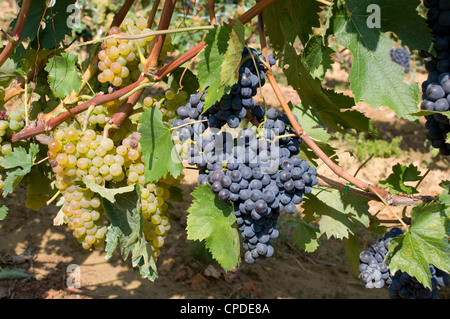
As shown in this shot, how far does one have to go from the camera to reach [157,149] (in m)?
1.29

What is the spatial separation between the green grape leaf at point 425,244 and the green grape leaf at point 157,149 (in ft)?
2.36

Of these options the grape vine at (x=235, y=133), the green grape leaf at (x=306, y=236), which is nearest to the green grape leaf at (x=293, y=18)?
the grape vine at (x=235, y=133)

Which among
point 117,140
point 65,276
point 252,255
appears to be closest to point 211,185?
point 252,255

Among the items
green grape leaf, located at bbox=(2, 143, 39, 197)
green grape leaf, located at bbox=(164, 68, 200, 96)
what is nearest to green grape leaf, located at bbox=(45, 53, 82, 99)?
green grape leaf, located at bbox=(2, 143, 39, 197)

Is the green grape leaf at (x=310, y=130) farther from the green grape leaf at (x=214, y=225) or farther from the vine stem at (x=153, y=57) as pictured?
the vine stem at (x=153, y=57)

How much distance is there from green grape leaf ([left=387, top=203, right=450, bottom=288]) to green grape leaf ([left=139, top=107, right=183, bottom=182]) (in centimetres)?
72

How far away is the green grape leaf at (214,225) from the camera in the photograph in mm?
1273

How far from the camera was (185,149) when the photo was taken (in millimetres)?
1357

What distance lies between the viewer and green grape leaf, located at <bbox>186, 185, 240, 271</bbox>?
1.27 meters

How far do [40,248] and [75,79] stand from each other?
1.97 metres

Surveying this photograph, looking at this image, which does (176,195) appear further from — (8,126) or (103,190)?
(8,126)

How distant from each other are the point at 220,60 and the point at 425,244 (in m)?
0.81

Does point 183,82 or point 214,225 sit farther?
point 183,82

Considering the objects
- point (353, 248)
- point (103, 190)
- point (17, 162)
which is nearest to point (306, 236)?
point (353, 248)
